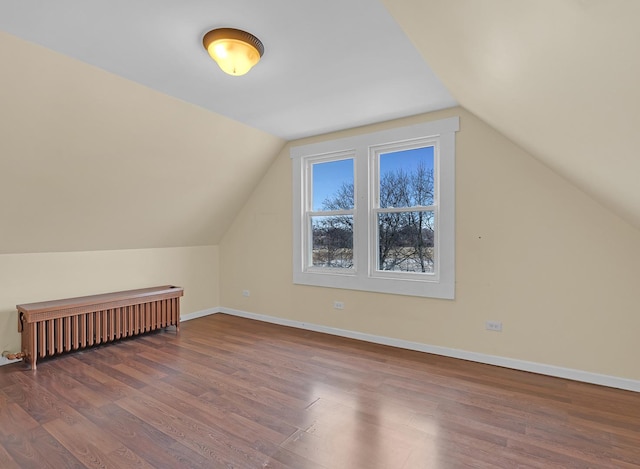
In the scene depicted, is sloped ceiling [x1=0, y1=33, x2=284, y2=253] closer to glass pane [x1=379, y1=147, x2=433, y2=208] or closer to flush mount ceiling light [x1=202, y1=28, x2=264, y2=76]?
flush mount ceiling light [x1=202, y1=28, x2=264, y2=76]

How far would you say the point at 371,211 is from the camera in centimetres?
399

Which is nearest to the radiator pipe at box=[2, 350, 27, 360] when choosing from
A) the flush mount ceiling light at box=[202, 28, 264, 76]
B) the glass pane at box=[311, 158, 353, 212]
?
the flush mount ceiling light at box=[202, 28, 264, 76]

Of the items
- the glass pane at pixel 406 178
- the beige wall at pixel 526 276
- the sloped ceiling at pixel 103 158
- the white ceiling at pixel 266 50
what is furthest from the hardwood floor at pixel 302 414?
the white ceiling at pixel 266 50

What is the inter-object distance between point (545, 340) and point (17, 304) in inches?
202

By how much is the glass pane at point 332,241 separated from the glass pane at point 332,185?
17cm

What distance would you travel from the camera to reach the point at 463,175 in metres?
3.38

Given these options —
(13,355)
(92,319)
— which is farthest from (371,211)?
(13,355)

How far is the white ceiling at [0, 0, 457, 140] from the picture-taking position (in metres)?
1.89

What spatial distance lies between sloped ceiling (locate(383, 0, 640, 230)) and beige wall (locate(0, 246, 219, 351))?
4.08m

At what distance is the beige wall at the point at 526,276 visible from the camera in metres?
2.77

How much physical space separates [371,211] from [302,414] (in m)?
2.36

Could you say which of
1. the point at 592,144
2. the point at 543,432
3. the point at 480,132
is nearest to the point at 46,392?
the point at 543,432

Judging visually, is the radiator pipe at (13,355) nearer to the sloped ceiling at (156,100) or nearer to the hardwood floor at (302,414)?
the hardwood floor at (302,414)

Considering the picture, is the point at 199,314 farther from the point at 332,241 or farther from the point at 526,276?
the point at 526,276
